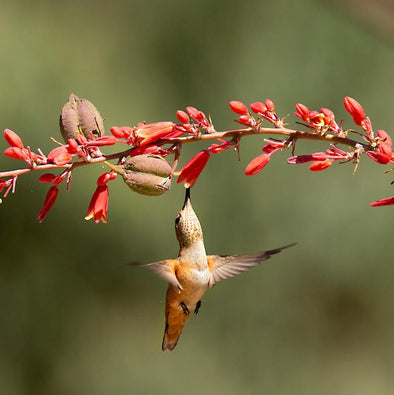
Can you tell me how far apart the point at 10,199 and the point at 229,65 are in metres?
1.53

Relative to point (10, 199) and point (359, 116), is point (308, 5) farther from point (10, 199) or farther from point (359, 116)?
point (359, 116)

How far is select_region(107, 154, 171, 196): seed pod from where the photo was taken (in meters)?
1.04

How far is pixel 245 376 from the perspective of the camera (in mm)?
3707

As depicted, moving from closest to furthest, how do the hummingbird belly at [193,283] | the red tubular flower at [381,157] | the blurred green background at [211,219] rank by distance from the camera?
the red tubular flower at [381,157]
the hummingbird belly at [193,283]
the blurred green background at [211,219]

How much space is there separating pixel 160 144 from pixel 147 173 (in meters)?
0.08

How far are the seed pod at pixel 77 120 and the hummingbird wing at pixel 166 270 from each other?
0.29 meters

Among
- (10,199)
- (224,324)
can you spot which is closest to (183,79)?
(10,199)

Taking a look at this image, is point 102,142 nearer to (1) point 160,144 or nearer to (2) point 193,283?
(1) point 160,144

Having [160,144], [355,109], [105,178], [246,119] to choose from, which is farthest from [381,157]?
[105,178]

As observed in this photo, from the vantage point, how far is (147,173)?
1.04 m

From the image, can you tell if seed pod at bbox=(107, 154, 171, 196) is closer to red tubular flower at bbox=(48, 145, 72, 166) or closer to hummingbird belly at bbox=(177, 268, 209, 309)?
red tubular flower at bbox=(48, 145, 72, 166)

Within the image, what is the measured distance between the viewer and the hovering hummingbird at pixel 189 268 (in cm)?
123

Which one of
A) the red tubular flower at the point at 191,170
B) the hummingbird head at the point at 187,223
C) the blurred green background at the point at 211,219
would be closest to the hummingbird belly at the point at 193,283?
the hummingbird head at the point at 187,223

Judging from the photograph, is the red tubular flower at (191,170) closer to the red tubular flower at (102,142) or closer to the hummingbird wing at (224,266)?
the red tubular flower at (102,142)
